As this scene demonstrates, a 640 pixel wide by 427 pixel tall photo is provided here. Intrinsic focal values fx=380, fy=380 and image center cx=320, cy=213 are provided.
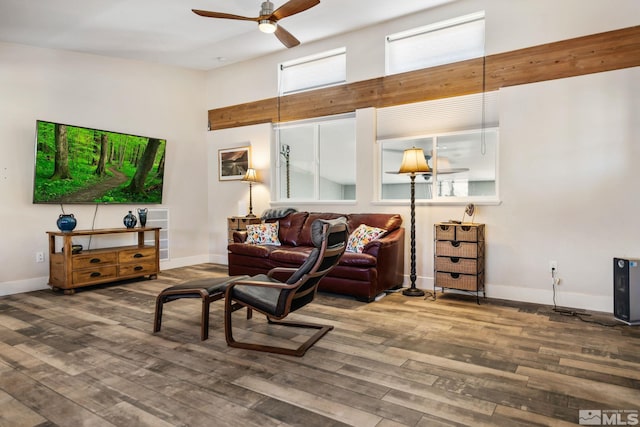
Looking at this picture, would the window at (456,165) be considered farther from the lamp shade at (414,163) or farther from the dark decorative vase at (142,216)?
the dark decorative vase at (142,216)

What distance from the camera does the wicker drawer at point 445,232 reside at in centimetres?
427

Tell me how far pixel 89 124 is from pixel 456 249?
17.2 feet

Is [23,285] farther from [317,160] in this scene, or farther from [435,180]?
[435,180]

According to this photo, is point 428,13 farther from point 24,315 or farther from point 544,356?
point 24,315

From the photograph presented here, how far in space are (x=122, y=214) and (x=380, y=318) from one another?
4360 mm

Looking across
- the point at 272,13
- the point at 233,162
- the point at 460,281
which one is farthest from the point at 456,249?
the point at 233,162

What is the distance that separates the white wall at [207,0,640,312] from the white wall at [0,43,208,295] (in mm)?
4123

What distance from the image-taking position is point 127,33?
4930 millimetres

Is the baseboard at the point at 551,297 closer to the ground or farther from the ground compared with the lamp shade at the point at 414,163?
closer to the ground

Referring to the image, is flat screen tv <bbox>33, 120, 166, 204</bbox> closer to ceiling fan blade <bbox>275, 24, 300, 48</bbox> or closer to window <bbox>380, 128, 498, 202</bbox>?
ceiling fan blade <bbox>275, 24, 300, 48</bbox>

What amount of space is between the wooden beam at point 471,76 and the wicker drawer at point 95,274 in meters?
3.22

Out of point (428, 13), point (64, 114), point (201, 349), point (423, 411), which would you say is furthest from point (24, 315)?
point (428, 13)

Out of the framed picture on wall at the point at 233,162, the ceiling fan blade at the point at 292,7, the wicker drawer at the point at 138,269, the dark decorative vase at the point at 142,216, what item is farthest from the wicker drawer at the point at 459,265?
the dark decorative vase at the point at 142,216

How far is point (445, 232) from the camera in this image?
432 centimetres
